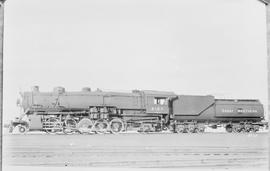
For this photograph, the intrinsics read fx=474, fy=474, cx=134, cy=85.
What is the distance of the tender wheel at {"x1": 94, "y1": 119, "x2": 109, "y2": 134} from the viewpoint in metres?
2.80

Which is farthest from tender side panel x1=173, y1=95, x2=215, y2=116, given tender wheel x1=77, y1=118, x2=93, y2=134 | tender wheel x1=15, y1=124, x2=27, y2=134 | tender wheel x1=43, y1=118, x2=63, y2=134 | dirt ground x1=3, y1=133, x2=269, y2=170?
tender wheel x1=15, y1=124, x2=27, y2=134

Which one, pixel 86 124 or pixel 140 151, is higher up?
pixel 86 124

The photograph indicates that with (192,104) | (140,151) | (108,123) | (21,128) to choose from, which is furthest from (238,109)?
(21,128)

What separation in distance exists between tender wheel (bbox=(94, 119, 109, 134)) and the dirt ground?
0.11ft

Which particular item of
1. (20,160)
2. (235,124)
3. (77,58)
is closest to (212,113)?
(235,124)

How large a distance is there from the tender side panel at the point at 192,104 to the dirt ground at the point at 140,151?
0.15m

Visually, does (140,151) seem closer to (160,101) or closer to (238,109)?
(160,101)

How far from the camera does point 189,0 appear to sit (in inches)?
107

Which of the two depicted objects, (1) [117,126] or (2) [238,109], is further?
(1) [117,126]

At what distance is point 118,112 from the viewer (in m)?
2.80

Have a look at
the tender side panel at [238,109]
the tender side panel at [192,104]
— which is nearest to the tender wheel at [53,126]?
the tender side panel at [192,104]

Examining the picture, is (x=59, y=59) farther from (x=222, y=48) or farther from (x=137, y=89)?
(x=222, y=48)

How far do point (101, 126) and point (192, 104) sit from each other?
0.55 meters

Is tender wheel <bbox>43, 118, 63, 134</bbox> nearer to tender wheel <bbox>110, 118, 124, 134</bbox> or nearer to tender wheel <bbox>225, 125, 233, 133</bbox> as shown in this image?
tender wheel <bbox>110, 118, 124, 134</bbox>
